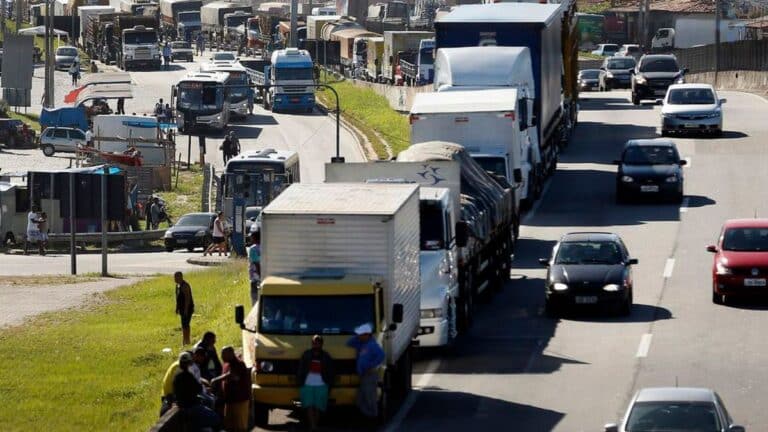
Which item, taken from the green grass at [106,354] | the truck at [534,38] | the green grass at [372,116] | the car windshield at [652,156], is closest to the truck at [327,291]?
the green grass at [106,354]

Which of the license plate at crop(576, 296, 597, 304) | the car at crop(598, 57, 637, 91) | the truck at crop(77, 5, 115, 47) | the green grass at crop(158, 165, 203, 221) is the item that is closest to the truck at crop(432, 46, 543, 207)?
the license plate at crop(576, 296, 597, 304)

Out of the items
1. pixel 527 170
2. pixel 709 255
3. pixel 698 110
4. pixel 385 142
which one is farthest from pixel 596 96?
pixel 709 255

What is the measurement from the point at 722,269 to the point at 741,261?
37cm

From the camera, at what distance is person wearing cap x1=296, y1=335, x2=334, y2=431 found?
72.0 ft

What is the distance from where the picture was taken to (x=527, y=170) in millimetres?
44469

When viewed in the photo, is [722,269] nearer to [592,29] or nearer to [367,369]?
[367,369]

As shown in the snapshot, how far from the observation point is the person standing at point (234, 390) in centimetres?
2155

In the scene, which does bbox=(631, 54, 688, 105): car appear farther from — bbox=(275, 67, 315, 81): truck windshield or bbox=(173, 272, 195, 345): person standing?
bbox=(173, 272, 195, 345): person standing

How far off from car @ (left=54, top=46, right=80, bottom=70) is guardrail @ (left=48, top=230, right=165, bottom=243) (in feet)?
221

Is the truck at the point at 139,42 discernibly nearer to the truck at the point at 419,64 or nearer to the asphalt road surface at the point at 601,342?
→ the truck at the point at 419,64

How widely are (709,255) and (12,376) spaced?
16.3 m

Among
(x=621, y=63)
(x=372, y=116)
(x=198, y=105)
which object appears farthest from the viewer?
(x=198, y=105)

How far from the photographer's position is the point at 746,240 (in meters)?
32.7

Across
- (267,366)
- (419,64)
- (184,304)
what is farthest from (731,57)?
(267,366)
